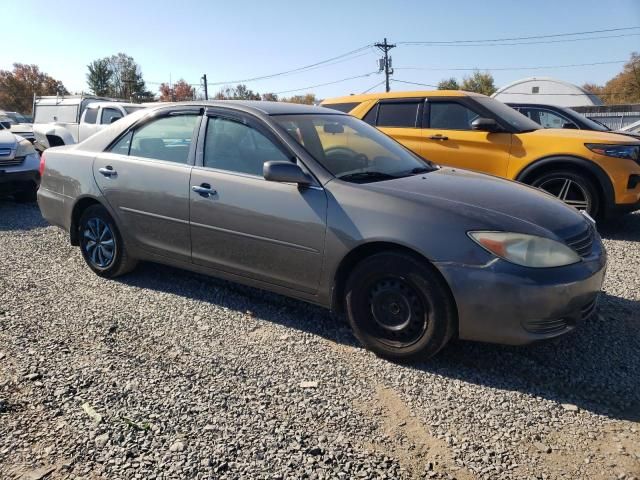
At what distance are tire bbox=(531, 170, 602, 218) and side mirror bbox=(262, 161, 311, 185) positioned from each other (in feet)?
13.5

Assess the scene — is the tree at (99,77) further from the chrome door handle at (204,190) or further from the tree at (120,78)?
the chrome door handle at (204,190)

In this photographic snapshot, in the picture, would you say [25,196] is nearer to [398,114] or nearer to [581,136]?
[398,114]

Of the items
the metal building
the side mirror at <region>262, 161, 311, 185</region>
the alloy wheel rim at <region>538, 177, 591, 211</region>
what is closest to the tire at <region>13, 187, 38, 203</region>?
the side mirror at <region>262, 161, 311, 185</region>

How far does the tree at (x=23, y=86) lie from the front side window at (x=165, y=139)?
67655mm

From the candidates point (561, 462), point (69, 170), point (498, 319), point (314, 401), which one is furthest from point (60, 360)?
point (561, 462)

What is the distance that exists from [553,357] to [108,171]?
3778 mm

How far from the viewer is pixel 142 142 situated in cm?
436

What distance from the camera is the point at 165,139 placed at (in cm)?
425

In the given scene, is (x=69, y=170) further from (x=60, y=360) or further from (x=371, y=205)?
(x=371, y=205)

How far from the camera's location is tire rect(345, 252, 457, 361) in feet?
9.80

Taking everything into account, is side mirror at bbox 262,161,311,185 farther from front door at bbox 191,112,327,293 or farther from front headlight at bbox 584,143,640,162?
front headlight at bbox 584,143,640,162

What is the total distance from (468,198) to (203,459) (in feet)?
7.03

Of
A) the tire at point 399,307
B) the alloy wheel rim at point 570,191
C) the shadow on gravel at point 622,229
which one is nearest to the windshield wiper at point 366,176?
the tire at point 399,307

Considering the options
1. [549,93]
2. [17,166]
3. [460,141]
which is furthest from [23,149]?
[549,93]
